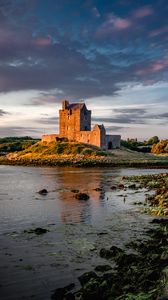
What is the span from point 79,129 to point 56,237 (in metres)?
81.2

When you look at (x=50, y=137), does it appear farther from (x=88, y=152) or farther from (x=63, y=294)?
(x=63, y=294)

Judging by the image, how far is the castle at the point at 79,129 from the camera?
89.6m

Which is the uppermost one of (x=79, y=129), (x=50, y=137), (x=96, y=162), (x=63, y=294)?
(x=79, y=129)

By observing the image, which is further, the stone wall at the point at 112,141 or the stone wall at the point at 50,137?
the stone wall at the point at 50,137

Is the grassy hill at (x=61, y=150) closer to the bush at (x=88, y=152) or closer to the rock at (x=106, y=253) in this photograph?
the bush at (x=88, y=152)

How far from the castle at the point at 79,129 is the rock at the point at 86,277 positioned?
7817cm

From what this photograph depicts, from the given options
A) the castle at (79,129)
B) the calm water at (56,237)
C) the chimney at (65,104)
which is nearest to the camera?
the calm water at (56,237)

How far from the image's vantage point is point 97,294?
858 centimetres

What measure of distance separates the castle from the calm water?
209 feet

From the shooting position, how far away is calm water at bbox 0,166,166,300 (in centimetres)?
1026

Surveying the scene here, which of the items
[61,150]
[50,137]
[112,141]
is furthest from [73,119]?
[112,141]

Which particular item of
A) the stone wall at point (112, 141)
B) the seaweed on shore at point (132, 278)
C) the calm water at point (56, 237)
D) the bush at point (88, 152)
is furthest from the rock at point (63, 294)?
the stone wall at point (112, 141)

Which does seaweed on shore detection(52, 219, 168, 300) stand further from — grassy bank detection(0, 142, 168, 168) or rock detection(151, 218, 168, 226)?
grassy bank detection(0, 142, 168, 168)

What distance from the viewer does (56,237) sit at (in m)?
15.0
